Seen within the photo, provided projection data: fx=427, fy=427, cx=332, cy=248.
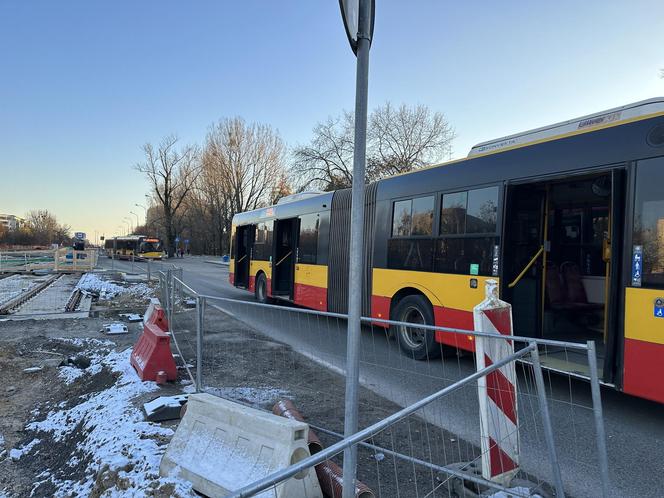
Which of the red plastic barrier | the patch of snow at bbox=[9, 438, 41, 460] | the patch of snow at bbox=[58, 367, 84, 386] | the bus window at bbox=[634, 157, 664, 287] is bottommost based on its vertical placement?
the patch of snow at bbox=[9, 438, 41, 460]

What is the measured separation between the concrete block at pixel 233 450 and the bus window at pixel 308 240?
23.3ft

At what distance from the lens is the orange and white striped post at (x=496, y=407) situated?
2.97m

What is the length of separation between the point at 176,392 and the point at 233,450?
236 centimetres

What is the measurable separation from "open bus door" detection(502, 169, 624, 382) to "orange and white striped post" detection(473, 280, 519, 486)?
269 centimetres

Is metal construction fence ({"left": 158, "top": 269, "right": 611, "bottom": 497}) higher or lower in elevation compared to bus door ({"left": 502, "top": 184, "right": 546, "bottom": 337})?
lower

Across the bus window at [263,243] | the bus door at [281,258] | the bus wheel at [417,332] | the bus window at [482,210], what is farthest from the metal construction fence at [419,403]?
the bus window at [263,243]

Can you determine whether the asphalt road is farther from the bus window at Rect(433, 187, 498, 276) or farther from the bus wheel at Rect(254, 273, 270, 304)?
the bus wheel at Rect(254, 273, 270, 304)

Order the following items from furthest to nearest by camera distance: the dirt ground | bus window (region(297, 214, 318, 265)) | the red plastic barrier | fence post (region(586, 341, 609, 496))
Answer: bus window (region(297, 214, 318, 265))
the red plastic barrier
the dirt ground
fence post (region(586, 341, 609, 496))

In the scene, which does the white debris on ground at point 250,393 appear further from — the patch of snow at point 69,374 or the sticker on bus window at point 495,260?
the sticker on bus window at point 495,260

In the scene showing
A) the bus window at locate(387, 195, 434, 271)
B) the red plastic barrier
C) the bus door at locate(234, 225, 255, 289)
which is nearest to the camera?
the red plastic barrier

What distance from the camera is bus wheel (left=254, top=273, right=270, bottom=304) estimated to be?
13594 mm

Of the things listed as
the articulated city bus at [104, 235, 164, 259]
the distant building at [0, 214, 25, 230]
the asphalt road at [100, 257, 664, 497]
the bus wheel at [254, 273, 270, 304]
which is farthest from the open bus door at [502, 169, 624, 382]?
the distant building at [0, 214, 25, 230]

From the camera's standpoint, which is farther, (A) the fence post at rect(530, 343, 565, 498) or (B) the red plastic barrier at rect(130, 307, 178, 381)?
(B) the red plastic barrier at rect(130, 307, 178, 381)

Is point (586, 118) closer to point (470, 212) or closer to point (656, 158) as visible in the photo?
point (656, 158)
